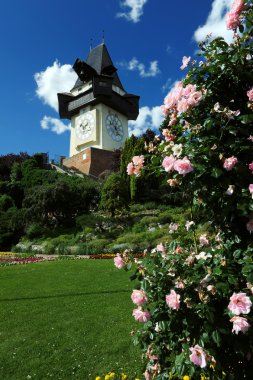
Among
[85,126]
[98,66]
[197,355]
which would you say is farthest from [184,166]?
[98,66]

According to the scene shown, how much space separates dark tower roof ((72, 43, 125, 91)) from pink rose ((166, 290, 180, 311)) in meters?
46.3

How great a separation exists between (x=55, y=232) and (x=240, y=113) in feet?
69.1

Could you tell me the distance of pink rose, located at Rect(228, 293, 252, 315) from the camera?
7.14 feet

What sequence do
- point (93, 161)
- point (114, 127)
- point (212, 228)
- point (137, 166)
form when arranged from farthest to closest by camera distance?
point (114, 127), point (93, 161), point (212, 228), point (137, 166)

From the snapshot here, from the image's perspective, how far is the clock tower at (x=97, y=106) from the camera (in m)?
45.7

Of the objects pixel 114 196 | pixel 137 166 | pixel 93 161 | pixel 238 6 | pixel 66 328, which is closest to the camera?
pixel 238 6

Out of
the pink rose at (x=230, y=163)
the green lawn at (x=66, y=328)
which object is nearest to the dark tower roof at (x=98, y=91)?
the green lawn at (x=66, y=328)

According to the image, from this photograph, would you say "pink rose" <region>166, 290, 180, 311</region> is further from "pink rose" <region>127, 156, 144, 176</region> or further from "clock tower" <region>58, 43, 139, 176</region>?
"clock tower" <region>58, 43, 139, 176</region>

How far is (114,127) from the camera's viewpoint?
160 feet

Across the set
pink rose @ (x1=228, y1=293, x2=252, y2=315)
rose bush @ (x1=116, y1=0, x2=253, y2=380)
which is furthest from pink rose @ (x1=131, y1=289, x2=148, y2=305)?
pink rose @ (x1=228, y1=293, x2=252, y2=315)

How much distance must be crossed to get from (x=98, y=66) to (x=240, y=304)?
4865cm

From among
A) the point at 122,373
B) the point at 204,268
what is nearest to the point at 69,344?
the point at 122,373

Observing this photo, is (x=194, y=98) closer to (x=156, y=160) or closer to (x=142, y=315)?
(x=156, y=160)

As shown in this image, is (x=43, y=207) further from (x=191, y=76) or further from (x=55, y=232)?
(x=191, y=76)
